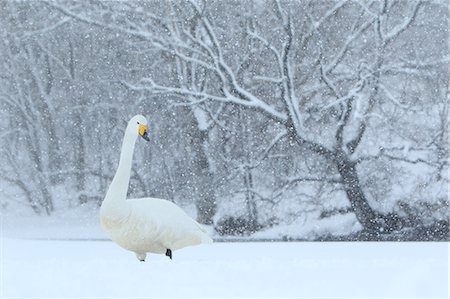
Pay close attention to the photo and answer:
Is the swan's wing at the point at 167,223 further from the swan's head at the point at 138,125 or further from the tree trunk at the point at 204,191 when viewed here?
the tree trunk at the point at 204,191

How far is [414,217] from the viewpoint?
8.34 m

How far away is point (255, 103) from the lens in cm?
816

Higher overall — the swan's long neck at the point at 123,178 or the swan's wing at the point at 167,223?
the swan's long neck at the point at 123,178

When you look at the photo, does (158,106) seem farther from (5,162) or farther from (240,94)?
(5,162)

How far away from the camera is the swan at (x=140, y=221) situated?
13.8 ft

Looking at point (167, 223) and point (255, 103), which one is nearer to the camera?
point (167, 223)

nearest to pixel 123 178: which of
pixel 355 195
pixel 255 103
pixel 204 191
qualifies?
pixel 255 103

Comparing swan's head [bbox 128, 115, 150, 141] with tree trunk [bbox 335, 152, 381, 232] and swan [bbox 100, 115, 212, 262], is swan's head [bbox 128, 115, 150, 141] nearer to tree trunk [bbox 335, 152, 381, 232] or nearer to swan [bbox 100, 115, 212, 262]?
swan [bbox 100, 115, 212, 262]

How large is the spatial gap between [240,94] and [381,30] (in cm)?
132

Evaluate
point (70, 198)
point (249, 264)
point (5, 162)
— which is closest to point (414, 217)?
point (70, 198)

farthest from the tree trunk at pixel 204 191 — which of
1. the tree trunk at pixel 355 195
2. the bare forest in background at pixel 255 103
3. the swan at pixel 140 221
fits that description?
the swan at pixel 140 221

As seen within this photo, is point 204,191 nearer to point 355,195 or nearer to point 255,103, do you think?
point 255,103

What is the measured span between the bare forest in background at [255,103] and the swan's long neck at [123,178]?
3.71 meters

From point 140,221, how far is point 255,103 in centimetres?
404
